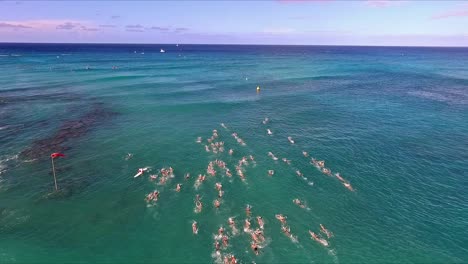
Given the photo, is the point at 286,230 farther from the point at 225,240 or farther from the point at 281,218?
the point at 225,240

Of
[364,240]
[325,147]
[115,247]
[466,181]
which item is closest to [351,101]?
[325,147]

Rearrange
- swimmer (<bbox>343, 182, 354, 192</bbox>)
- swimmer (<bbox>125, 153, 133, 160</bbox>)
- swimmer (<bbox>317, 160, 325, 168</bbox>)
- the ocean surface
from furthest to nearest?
swimmer (<bbox>125, 153, 133, 160</bbox>) < swimmer (<bbox>317, 160, 325, 168</bbox>) < swimmer (<bbox>343, 182, 354, 192</bbox>) < the ocean surface

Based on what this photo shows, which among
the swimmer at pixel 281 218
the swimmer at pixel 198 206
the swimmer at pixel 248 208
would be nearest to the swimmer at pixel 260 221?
the swimmer at pixel 248 208

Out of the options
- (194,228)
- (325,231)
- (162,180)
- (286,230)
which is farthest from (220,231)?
(162,180)

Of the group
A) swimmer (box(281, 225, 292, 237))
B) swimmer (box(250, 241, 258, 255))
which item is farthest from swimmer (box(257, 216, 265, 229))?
swimmer (box(250, 241, 258, 255))

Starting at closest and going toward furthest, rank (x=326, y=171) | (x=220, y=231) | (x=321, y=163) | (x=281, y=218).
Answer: (x=220, y=231) → (x=281, y=218) → (x=326, y=171) → (x=321, y=163)

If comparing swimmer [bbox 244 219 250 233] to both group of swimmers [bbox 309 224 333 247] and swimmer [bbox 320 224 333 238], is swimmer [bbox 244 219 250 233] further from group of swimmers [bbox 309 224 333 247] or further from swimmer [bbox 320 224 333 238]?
swimmer [bbox 320 224 333 238]

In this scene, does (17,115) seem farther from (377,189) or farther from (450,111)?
(450,111)

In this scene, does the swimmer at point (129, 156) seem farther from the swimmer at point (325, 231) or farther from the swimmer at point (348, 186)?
the swimmer at point (348, 186)

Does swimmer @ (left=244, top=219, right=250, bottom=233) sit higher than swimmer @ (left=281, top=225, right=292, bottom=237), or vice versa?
swimmer @ (left=244, top=219, right=250, bottom=233)
